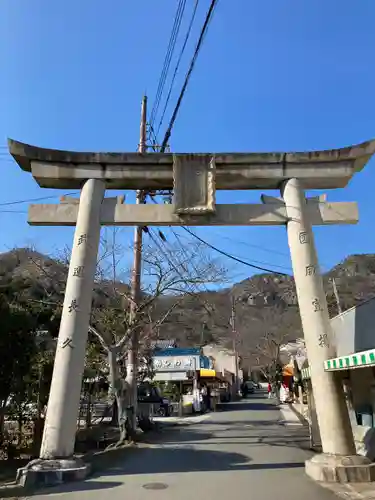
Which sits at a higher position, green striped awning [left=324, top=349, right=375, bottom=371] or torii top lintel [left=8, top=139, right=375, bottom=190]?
torii top lintel [left=8, top=139, right=375, bottom=190]

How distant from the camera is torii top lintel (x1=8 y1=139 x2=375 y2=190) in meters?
11.1

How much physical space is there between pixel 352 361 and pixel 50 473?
615 centimetres

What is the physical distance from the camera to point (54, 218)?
36.2ft

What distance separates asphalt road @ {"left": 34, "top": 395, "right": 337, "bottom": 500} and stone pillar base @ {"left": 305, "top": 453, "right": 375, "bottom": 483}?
0.99 feet

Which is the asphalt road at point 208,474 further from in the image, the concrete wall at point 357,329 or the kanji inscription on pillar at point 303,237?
the kanji inscription on pillar at point 303,237

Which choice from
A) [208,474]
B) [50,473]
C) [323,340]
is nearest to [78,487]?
[50,473]

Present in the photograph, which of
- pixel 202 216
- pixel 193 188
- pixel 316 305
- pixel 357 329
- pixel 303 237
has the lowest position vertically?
pixel 357 329

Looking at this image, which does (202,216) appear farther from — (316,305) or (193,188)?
(316,305)

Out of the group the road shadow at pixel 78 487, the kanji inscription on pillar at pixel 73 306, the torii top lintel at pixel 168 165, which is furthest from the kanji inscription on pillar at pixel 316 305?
the road shadow at pixel 78 487

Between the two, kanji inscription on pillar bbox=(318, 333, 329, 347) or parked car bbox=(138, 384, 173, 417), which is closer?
kanji inscription on pillar bbox=(318, 333, 329, 347)

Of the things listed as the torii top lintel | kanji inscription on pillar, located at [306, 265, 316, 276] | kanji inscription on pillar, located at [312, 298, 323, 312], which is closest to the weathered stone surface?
the torii top lintel

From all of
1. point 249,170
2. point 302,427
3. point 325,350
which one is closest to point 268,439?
point 302,427

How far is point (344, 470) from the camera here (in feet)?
27.7

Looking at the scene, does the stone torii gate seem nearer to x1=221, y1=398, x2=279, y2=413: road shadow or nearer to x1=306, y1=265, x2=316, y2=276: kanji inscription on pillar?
x1=306, y1=265, x2=316, y2=276: kanji inscription on pillar
